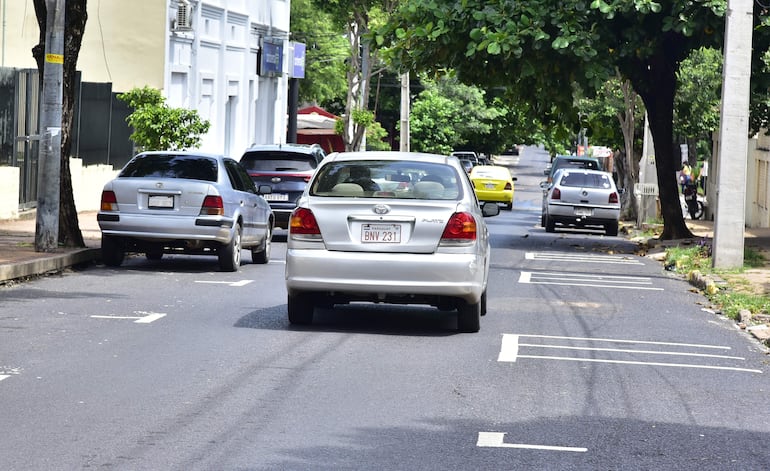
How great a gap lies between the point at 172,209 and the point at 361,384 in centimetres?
844

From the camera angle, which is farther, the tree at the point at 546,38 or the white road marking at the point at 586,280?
the tree at the point at 546,38

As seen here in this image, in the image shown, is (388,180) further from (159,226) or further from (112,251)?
(112,251)

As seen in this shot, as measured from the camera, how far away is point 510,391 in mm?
9414

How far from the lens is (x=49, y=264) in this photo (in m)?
16.8

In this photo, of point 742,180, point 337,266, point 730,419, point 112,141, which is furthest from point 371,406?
point 112,141

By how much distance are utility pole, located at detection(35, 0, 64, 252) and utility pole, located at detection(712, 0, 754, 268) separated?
10183 millimetres

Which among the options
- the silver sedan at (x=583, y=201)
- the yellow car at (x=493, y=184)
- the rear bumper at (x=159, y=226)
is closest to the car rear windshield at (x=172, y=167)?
the rear bumper at (x=159, y=226)

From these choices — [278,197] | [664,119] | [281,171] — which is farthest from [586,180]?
[278,197]

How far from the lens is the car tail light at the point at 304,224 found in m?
12.0

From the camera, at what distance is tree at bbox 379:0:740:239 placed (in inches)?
946

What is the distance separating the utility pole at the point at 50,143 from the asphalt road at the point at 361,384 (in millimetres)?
2103

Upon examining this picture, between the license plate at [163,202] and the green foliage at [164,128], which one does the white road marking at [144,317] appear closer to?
the license plate at [163,202]

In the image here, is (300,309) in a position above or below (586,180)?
below

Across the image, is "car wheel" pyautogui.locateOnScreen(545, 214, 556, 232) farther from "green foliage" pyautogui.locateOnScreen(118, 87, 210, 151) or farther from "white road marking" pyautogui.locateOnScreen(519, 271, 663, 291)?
"white road marking" pyautogui.locateOnScreen(519, 271, 663, 291)
